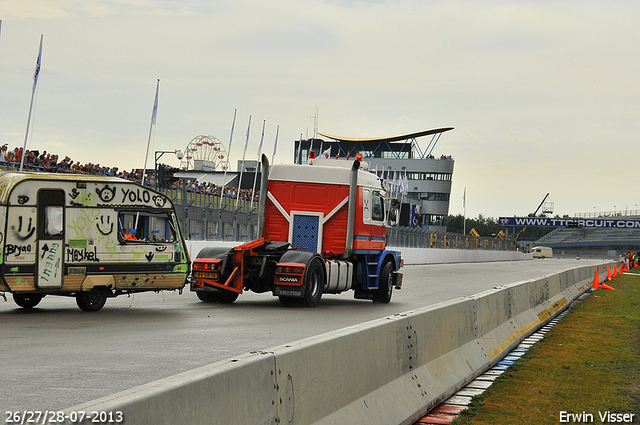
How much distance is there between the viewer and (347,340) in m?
6.31

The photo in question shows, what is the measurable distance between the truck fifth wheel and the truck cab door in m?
3.75

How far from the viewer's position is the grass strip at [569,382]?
24.7 ft

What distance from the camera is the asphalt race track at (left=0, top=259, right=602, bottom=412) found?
762cm

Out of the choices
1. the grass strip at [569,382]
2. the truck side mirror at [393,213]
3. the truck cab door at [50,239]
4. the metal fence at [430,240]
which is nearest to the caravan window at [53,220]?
the truck cab door at [50,239]

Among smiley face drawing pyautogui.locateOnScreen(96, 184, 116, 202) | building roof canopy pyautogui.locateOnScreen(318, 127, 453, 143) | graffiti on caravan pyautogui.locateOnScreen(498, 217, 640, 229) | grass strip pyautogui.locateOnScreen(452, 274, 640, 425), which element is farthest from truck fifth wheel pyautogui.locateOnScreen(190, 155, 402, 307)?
graffiti on caravan pyautogui.locateOnScreen(498, 217, 640, 229)

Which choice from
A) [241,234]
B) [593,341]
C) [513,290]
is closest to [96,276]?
[513,290]

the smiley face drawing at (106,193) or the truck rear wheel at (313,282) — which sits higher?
the smiley face drawing at (106,193)

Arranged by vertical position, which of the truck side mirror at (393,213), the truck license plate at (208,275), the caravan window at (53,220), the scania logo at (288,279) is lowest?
the truck license plate at (208,275)

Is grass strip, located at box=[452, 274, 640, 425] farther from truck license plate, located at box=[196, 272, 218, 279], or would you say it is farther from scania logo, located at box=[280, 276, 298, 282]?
truck license plate, located at box=[196, 272, 218, 279]

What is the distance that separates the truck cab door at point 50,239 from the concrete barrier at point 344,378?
6918 mm

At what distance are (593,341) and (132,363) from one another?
8172 mm

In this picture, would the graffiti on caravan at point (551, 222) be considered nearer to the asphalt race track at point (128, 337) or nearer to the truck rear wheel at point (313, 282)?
the asphalt race track at point (128, 337)

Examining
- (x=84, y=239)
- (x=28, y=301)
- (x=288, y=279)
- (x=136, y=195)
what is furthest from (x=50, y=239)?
(x=288, y=279)

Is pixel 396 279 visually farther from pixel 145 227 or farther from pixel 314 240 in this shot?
pixel 145 227
